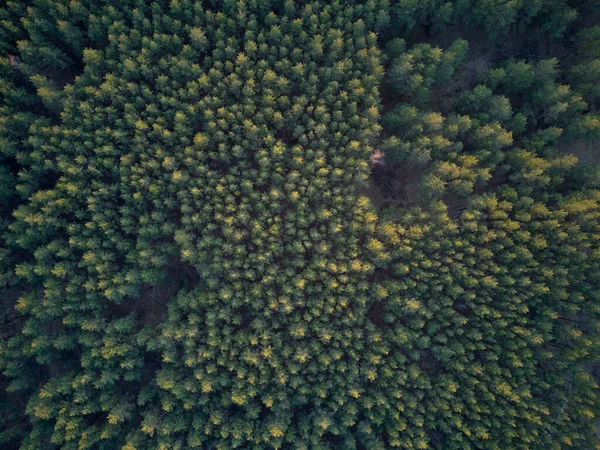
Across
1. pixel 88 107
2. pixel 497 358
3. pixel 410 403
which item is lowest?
pixel 410 403

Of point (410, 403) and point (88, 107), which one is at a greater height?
point (88, 107)

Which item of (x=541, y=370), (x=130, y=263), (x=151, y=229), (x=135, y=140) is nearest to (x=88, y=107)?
(x=135, y=140)

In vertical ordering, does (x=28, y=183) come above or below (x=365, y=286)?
above

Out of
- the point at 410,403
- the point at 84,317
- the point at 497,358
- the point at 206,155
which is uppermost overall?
the point at 206,155

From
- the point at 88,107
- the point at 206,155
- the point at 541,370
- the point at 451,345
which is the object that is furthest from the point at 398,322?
the point at 88,107

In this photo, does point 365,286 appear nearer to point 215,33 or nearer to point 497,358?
point 497,358

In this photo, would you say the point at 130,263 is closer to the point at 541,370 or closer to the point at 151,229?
the point at 151,229
